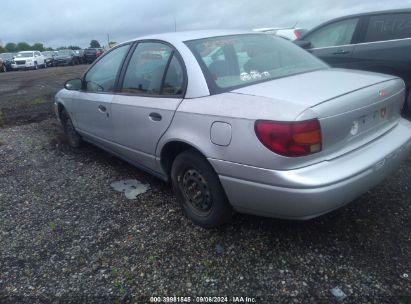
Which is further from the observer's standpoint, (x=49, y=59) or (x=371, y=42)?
(x=49, y=59)

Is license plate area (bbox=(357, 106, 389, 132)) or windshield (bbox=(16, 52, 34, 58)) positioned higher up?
windshield (bbox=(16, 52, 34, 58))

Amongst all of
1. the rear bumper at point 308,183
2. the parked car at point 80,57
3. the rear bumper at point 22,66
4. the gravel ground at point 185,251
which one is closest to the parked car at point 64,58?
the parked car at point 80,57

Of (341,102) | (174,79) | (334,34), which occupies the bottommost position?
(341,102)

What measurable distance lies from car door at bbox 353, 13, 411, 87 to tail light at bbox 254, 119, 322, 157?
392 cm

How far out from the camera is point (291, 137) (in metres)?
2.25

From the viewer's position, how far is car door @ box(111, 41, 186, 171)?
3068 mm

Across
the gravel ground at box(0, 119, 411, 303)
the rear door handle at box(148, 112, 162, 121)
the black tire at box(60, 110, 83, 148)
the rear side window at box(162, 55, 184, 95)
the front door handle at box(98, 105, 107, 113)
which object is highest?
the rear side window at box(162, 55, 184, 95)

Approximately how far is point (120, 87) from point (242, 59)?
4.45 feet

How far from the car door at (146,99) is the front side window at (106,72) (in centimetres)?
24

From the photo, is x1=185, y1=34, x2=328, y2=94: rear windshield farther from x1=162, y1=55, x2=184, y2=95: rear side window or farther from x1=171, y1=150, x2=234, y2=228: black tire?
x1=171, y1=150, x2=234, y2=228: black tire

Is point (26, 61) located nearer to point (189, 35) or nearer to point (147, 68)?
point (147, 68)

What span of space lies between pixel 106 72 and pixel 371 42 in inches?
161

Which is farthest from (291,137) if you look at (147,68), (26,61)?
(26,61)

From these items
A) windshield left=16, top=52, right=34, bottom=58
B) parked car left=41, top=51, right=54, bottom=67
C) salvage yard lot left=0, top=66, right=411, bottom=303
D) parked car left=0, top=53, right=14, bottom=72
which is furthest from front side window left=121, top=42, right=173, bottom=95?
parked car left=41, top=51, right=54, bottom=67
